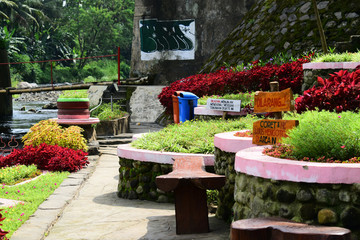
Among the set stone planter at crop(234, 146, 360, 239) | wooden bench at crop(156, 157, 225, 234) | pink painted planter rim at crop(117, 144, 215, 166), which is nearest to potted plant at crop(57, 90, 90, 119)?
pink painted planter rim at crop(117, 144, 215, 166)

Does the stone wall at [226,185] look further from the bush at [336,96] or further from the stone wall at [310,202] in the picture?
the stone wall at [310,202]

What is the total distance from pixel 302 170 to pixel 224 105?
214 inches

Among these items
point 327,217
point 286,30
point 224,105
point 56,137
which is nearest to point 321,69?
point 224,105

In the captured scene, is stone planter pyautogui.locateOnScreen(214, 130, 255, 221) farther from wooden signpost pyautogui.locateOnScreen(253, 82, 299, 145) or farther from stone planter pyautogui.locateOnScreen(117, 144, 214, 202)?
stone planter pyautogui.locateOnScreen(117, 144, 214, 202)

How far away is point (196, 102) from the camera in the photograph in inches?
446

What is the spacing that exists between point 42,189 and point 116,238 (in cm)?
289

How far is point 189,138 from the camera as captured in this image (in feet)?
26.7

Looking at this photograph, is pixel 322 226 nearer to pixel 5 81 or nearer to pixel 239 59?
pixel 239 59

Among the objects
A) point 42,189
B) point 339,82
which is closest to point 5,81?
point 42,189

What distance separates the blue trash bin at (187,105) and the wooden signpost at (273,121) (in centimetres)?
503

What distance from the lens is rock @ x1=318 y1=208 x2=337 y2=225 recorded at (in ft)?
13.5

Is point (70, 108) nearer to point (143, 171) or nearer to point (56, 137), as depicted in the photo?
point (56, 137)

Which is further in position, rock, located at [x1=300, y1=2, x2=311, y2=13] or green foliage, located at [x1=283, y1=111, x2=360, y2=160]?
rock, located at [x1=300, y1=2, x2=311, y2=13]

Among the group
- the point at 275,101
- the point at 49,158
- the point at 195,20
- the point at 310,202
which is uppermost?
the point at 195,20
